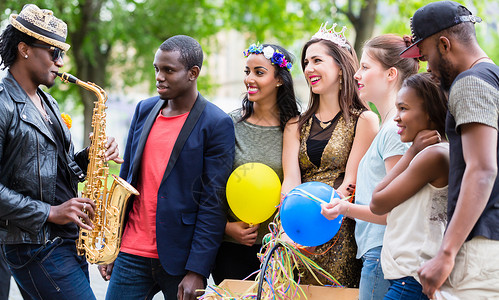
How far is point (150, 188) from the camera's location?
3.29 metres

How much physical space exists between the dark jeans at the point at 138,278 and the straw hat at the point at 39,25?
131 centimetres

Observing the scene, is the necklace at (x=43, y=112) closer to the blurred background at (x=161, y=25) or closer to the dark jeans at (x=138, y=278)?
the dark jeans at (x=138, y=278)

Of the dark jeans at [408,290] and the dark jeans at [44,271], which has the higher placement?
the dark jeans at [408,290]

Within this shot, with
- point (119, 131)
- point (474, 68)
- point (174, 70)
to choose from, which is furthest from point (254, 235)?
point (119, 131)

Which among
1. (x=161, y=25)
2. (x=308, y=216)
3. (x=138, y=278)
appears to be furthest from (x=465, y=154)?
(x=161, y=25)

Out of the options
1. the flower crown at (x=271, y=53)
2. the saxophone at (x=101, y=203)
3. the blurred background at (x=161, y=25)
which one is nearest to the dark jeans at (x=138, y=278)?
the saxophone at (x=101, y=203)

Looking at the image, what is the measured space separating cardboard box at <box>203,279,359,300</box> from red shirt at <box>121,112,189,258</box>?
0.46m

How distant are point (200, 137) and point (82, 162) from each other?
0.83 metres

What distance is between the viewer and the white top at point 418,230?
2348 mm

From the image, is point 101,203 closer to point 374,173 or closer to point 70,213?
point 70,213

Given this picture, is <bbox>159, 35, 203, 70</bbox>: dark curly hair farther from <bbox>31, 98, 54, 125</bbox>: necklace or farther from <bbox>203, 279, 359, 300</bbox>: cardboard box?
<bbox>203, 279, 359, 300</bbox>: cardboard box

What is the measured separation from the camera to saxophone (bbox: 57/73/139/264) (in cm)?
328

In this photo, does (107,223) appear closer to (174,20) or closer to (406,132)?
(406,132)

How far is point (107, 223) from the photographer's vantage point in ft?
11.1
